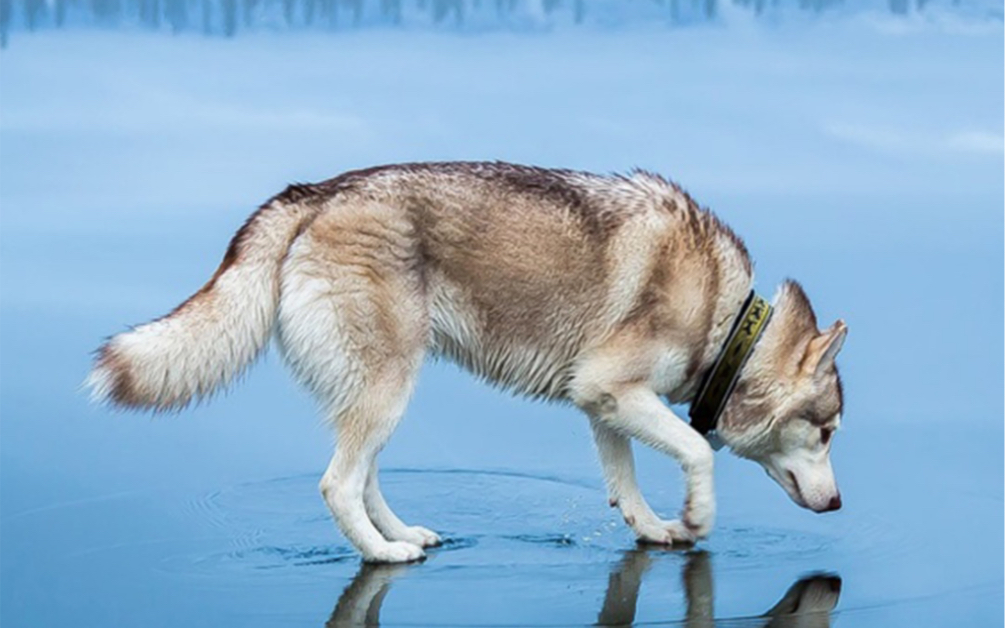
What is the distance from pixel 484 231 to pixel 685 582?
5.04ft

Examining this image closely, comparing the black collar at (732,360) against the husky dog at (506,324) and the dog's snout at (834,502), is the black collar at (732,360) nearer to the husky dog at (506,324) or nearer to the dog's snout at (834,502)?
the husky dog at (506,324)

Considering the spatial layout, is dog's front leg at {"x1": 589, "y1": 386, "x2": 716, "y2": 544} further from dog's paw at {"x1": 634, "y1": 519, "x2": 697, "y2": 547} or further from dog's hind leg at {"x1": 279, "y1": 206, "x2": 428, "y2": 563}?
dog's hind leg at {"x1": 279, "y1": 206, "x2": 428, "y2": 563}

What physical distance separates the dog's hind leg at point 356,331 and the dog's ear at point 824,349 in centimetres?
157

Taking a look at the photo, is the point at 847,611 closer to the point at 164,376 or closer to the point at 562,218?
the point at 562,218

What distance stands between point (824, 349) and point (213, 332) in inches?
92.8

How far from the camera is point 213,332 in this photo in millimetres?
8031

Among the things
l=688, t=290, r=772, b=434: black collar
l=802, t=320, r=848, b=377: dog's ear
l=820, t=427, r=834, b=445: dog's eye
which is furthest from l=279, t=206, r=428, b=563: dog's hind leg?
l=820, t=427, r=834, b=445: dog's eye

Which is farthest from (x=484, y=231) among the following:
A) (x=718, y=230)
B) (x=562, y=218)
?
(x=718, y=230)

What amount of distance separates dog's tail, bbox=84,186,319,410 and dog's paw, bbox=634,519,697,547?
172 centimetres

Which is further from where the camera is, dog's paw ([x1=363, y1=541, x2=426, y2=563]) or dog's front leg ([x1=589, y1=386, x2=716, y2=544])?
dog's front leg ([x1=589, y1=386, x2=716, y2=544])

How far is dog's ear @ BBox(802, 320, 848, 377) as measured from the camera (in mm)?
8453

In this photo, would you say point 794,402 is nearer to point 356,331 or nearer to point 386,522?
point 386,522

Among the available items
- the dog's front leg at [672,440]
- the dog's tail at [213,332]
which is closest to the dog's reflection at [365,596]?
the dog's tail at [213,332]

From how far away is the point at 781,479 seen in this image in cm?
888
